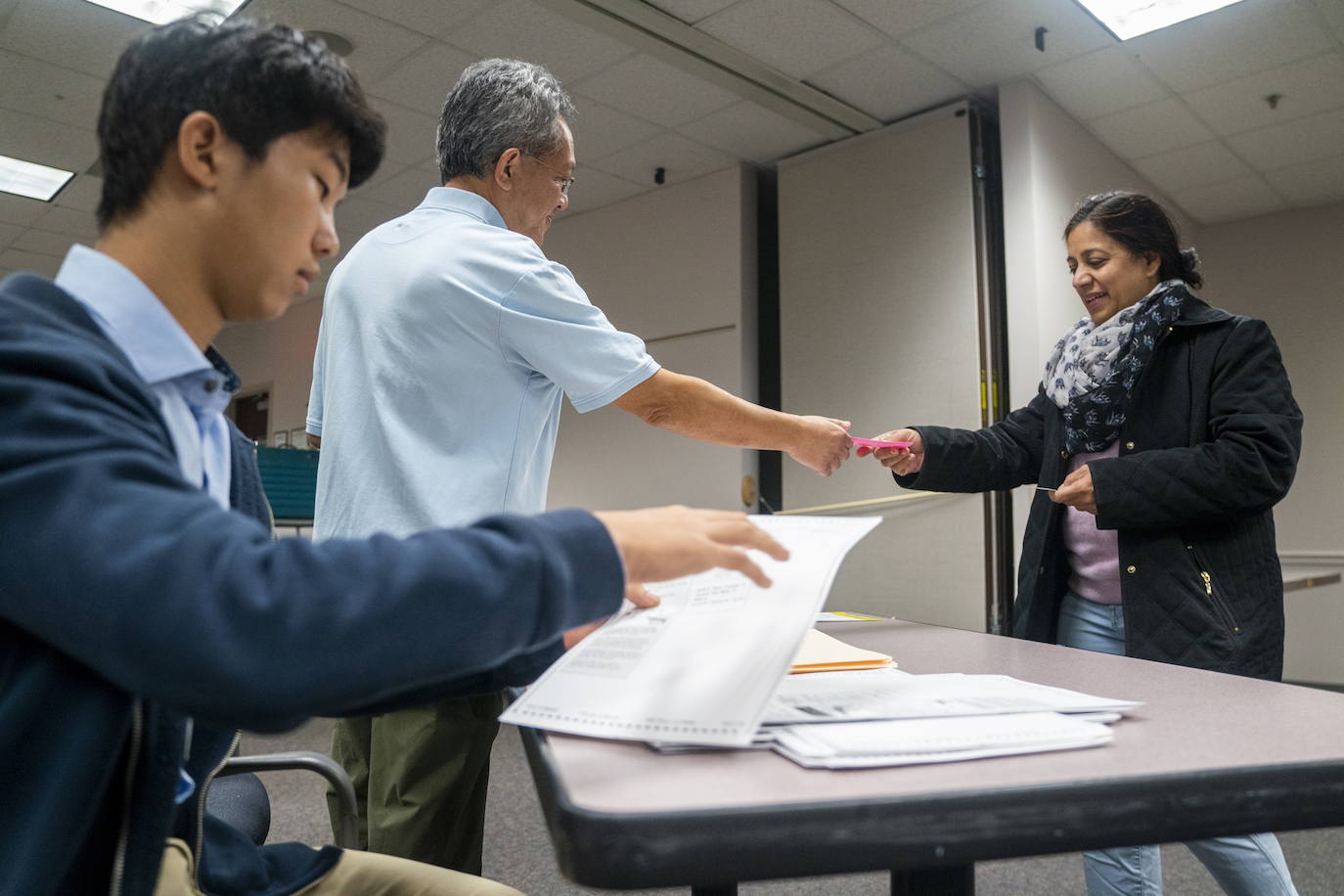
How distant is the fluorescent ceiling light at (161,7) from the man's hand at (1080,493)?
10.8 feet

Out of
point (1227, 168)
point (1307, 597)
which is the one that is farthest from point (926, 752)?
point (1307, 597)

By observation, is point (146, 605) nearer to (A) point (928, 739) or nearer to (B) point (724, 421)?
(A) point (928, 739)

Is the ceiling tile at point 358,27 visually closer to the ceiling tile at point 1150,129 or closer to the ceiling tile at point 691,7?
the ceiling tile at point 691,7

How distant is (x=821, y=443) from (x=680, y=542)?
0.93 m

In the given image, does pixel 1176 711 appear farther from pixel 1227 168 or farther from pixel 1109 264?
pixel 1227 168

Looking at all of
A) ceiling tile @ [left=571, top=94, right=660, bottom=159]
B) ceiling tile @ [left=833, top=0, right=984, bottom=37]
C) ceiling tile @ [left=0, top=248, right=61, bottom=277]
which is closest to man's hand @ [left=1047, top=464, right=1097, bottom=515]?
ceiling tile @ [left=833, top=0, right=984, bottom=37]

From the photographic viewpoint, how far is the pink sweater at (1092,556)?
1626 mm

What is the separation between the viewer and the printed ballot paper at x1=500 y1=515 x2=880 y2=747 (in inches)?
23.0

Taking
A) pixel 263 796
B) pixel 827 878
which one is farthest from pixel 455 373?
pixel 827 878

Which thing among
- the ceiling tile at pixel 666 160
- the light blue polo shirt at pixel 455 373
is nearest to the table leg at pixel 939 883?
the light blue polo shirt at pixel 455 373

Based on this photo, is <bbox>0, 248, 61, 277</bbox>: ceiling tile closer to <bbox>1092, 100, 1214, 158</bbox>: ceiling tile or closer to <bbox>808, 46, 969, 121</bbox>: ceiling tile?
<bbox>808, 46, 969, 121</bbox>: ceiling tile

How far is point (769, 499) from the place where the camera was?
4.59 m

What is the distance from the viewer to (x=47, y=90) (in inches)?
153

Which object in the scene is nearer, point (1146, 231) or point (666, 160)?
point (1146, 231)
